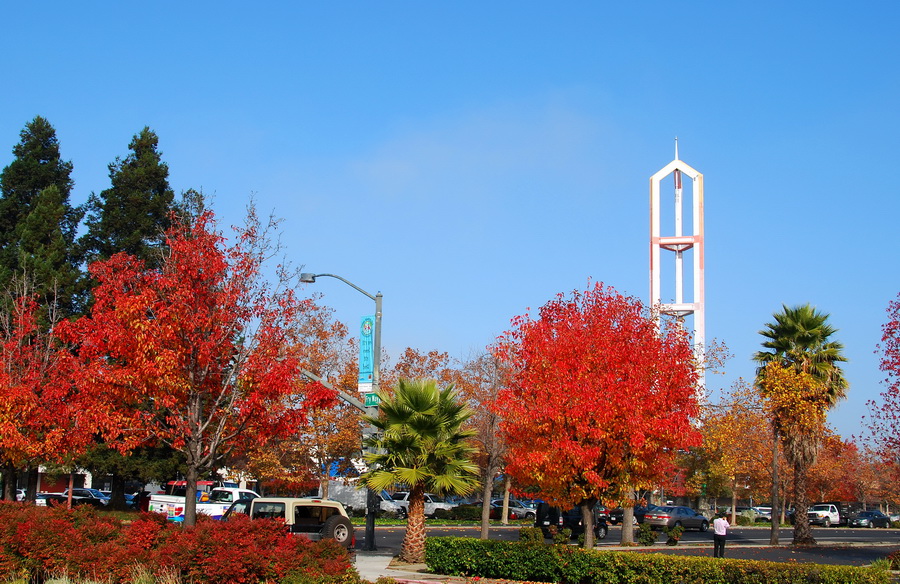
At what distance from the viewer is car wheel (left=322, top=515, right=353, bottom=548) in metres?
21.8

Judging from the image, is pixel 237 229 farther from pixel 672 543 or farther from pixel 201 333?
pixel 672 543

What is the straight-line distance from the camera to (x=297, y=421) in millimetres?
→ 18109

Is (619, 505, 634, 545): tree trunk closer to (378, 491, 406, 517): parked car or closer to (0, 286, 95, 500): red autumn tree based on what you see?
(378, 491, 406, 517): parked car

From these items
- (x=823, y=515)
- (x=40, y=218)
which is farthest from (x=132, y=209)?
(x=823, y=515)

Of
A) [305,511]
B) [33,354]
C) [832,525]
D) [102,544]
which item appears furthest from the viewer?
[832,525]

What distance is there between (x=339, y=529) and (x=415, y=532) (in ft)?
6.91

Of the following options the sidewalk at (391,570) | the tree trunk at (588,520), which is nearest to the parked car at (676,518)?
the sidewalk at (391,570)

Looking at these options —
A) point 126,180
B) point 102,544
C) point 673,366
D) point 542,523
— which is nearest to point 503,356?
point 673,366

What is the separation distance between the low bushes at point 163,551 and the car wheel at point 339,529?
22.2ft

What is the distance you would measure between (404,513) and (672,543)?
19.5 m

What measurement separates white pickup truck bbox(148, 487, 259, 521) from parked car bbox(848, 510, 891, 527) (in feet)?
152

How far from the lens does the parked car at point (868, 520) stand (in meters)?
61.5

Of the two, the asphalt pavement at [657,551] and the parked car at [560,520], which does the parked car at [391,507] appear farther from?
the parked car at [560,520]

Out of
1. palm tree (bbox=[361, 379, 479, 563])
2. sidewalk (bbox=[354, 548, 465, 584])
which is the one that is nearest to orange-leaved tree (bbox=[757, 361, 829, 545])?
palm tree (bbox=[361, 379, 479, 563])
